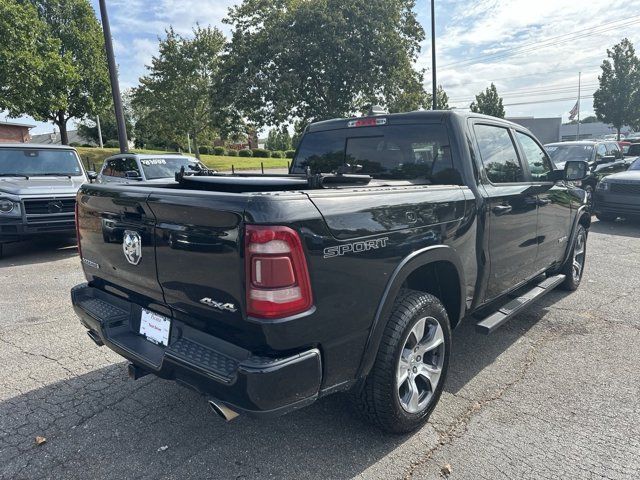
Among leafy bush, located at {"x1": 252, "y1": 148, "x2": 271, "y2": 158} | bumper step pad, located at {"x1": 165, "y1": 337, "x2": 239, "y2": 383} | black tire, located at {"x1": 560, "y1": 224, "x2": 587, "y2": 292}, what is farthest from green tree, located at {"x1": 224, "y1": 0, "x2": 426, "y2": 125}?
leafy bush, located at {"x1": 252, "y1": 148, "x2": 271, "y2": 158}

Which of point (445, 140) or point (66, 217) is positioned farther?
point (66, 217)

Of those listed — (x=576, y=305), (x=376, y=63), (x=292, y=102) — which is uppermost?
(x=376, y=63)

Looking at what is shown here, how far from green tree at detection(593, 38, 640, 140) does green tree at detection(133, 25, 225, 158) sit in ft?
86.4

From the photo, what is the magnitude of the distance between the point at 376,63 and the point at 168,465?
19004 millimetres

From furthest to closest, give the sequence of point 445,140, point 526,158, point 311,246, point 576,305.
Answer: point 576,305 → point 526,158 → point 445,140 → point 311,246

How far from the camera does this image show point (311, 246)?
2074mm

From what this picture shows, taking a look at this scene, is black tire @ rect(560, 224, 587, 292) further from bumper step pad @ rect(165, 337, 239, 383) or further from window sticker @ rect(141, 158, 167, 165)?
window sticker @ rect(141, 158, 167, 165)

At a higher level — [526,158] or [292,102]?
[292,102]

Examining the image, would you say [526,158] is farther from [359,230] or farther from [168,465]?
[168,465]

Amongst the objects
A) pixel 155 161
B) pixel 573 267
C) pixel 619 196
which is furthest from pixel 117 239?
pixel 619 196

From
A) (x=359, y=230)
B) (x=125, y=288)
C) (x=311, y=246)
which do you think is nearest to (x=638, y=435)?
(x=359, y=230)

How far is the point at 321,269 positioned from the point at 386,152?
191 cm

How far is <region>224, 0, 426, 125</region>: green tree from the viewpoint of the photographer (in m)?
18.6

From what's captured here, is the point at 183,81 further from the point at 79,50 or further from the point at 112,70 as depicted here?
the point at 112,70
